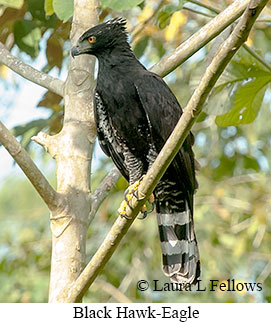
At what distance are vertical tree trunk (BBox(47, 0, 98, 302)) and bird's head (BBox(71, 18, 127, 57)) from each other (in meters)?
0.09

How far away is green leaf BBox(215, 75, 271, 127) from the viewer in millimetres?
4434

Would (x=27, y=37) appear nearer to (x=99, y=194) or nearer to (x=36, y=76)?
(x=36, y=76)

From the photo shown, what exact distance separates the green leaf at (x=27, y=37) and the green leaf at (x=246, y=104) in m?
1.41

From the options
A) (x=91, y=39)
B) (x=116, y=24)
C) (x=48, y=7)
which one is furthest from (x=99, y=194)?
(x=48, y=7)

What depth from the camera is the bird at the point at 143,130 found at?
378cm

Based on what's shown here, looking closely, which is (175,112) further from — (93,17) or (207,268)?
(207,268)

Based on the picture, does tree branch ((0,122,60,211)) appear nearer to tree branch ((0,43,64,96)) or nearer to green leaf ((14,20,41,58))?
tree branch ((0,43,64,96))

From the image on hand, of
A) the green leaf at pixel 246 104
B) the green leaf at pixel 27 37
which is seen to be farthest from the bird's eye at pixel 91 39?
the green leaf at pixel 246 104

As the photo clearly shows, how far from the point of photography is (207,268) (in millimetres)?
7320

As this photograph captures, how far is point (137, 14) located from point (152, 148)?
3462 mm

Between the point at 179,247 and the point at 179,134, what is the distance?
163 cm

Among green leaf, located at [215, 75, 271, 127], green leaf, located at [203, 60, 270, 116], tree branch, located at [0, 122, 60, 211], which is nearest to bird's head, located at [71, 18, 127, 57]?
green leaf, located at [203, 60, 270, 116]

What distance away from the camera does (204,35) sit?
140 inches

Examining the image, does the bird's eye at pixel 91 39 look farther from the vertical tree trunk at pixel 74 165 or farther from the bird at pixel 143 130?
the vertical tree trunk at pixel 74 165
